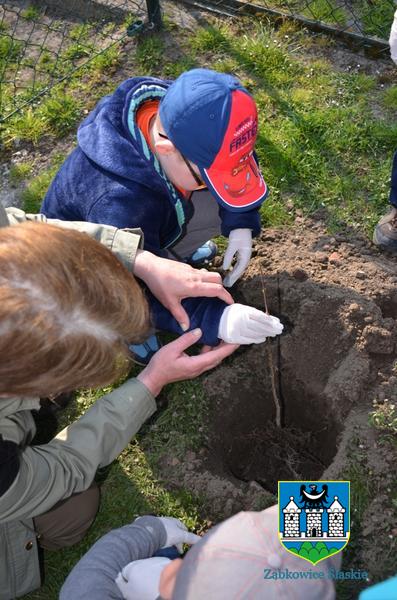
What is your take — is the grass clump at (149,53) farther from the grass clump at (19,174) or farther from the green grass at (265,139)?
the grass clump at (19,174)

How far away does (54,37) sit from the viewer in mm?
4203

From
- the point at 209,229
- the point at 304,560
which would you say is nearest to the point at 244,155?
the point at 209,229

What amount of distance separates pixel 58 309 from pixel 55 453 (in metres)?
0.70

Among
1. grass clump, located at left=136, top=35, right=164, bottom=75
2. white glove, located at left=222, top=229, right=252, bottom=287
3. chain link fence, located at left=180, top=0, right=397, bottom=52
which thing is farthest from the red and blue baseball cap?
chain link fence, located at left=180, top=0, right=397, bottom=52

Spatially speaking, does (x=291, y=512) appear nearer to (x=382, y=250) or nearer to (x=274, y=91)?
(x=382, y=250)

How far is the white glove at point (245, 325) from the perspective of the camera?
2.30m

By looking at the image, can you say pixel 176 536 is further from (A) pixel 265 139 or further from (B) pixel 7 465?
(A) pixel 265 139

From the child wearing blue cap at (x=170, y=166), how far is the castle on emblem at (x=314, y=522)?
0.65 m

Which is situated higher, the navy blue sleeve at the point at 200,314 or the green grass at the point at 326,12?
the green grass at the point at 326,12

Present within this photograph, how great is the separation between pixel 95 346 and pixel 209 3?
124 inches

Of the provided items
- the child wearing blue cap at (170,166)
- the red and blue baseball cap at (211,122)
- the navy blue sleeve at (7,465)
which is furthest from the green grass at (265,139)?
the red and blue baseball cap at (211,122)

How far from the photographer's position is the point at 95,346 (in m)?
1.69

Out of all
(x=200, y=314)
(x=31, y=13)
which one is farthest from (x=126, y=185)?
(x=31, y=13)

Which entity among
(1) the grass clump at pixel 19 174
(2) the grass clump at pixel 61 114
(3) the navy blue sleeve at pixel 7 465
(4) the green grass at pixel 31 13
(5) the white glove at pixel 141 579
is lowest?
(5) the white glove at pixel 141 579
